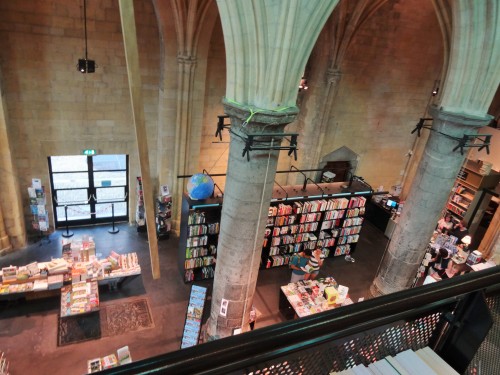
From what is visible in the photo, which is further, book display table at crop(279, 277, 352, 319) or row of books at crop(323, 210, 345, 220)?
row of books at crop(323, 210, 345, 220)

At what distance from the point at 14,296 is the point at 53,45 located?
5.61m

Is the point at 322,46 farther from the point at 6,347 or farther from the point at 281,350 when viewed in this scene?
the point at 281,350

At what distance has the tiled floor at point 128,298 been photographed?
7.19 m

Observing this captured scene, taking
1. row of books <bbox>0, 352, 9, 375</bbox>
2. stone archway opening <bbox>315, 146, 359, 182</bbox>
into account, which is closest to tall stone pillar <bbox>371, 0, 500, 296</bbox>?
stone archway opening <bbox>315, 146, 359, 182</bbox>

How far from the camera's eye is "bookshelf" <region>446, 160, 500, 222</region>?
42.3ft

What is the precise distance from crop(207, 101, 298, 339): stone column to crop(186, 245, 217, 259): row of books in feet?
7.55

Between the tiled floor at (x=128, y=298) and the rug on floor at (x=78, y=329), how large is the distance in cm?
12

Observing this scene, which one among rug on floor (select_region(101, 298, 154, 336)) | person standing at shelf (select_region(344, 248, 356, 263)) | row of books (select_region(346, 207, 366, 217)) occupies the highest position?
row of books (select_region(346, 207, 366, 217))

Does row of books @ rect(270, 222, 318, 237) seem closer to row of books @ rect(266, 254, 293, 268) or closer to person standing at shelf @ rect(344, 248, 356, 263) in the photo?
row of books @ rect(266, 254, 293, 268)

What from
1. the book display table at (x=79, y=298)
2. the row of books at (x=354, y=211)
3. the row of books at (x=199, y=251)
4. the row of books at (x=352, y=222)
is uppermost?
the row of books at (x=354, y=211)

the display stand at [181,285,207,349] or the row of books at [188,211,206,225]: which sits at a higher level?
the row of books at [188,211,206,225]

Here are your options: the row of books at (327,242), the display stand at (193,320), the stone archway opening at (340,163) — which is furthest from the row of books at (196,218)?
the stone archway opening at (340,163)

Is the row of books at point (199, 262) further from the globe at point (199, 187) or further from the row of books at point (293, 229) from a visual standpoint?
the globe at point (199, 187)

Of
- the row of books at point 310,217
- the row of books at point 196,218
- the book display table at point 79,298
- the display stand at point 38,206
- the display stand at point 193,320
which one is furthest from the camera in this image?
the row of books at point 310,217
